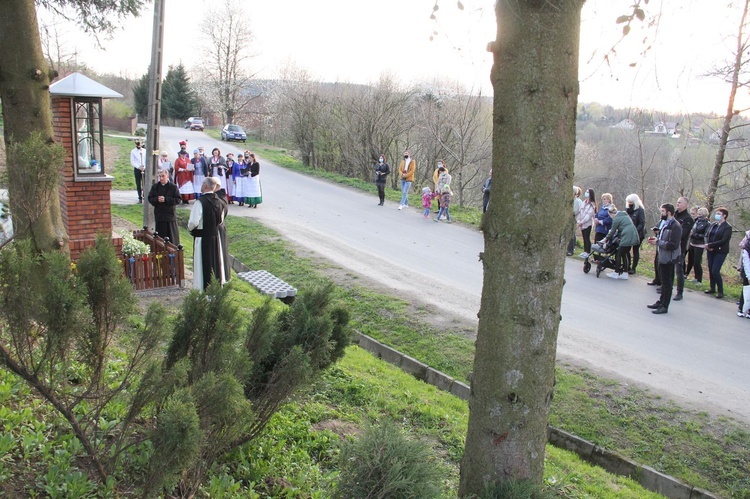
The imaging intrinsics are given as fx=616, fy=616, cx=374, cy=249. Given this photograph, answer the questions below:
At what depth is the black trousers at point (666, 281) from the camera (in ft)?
36.4

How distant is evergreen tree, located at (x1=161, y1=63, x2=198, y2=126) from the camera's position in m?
64.4

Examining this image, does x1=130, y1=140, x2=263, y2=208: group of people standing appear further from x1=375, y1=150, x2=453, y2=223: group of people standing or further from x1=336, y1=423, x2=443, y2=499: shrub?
x1=336, y1=423, x2=443, y2=499: shrub

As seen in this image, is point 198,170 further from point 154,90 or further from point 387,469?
point 387,469

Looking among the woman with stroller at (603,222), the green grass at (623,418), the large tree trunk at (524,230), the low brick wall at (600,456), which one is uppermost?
the large tree trunk at (524,230)

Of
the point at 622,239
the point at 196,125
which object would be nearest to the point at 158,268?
the point at 622,239

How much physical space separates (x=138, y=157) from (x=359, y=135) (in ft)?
43.7

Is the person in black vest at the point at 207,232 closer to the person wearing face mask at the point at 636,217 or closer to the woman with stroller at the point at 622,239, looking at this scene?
the woman with stroller at the point at 622,239

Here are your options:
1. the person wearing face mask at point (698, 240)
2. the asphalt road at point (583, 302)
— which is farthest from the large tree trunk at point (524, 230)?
the person wearing face mask at point (698, 240)

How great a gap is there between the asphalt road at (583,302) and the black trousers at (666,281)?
295 millimetres

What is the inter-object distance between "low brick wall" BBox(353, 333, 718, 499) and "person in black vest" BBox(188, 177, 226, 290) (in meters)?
3.31

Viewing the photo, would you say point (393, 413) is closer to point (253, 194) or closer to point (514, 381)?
point (514, 381)

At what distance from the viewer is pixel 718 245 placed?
12.7 metres

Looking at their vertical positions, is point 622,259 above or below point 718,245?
below

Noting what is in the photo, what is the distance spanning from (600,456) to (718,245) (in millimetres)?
7680
